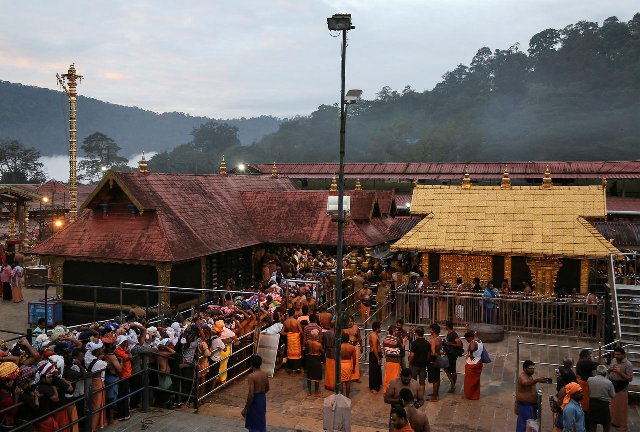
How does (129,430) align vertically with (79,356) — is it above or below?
below

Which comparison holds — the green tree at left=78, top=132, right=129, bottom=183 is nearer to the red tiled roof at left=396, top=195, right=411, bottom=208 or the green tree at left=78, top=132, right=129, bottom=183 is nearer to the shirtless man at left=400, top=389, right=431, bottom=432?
the red tiled roof at left=396, top=195, right=411, bottom=208

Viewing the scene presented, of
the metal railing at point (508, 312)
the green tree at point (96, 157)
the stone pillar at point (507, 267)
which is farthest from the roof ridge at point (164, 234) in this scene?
the green tree at point (96, 157)

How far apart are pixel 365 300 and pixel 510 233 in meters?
6.42

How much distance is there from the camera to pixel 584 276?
728 inches

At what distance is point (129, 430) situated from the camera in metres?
10.0

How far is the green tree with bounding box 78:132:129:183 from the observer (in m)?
98.4

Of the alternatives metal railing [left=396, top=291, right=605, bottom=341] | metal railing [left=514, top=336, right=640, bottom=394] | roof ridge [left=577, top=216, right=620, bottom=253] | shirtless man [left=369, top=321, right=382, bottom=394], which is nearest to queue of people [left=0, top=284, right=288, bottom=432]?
shirtless man [left=369, top=321, right=382, bottom=394]

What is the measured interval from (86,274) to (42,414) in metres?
11.0

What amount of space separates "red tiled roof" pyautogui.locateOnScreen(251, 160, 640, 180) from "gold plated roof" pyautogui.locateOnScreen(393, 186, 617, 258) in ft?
56.6

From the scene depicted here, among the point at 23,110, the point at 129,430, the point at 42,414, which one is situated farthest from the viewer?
the point at 23,110

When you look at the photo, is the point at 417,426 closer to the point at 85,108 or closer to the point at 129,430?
the point at 129,430

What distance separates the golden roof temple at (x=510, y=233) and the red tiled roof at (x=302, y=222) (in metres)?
2.79

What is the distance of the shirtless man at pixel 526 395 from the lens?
941 centimetres

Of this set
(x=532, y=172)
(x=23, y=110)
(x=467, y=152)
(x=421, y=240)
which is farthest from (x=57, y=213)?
(x=23, y=110)
